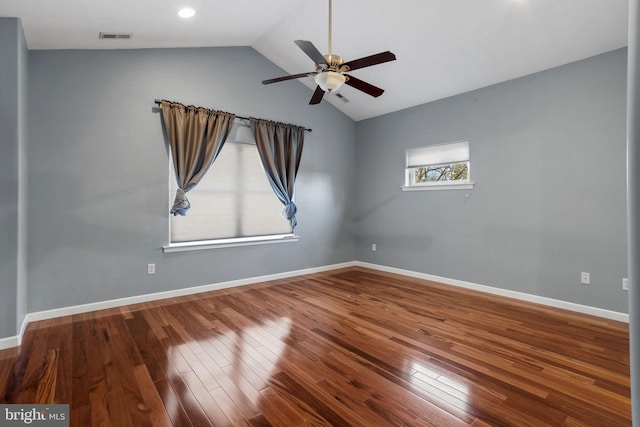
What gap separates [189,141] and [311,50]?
224 cm

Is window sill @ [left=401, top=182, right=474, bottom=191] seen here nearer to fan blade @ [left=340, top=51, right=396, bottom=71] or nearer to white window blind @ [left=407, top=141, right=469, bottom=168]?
white window blind @ [left=407, top=141, right=469, bottom=168]

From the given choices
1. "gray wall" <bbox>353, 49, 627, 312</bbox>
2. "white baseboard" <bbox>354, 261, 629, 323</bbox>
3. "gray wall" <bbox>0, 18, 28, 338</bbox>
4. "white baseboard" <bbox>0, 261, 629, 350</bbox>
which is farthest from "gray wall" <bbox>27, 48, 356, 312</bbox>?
"gray wall" <bbox>353, 49, 627, 312</bbox>

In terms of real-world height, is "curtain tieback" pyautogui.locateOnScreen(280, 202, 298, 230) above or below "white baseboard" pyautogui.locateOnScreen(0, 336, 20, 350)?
above

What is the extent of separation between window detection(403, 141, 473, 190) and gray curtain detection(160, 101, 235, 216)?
303 cm

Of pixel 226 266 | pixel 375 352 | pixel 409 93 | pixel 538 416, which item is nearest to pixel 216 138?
pixel 226 266

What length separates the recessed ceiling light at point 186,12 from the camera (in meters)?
3.22

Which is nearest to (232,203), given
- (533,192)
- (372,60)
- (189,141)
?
(189,141)

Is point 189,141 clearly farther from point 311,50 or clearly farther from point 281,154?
point 311,50

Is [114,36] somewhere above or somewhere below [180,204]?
above

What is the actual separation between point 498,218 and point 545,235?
0.56 meters

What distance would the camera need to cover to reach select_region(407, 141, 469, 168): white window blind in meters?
4.65

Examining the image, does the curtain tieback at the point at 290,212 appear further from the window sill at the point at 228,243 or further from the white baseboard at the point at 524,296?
the white baseboard at the point at 524,296

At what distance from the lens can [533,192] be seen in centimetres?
395

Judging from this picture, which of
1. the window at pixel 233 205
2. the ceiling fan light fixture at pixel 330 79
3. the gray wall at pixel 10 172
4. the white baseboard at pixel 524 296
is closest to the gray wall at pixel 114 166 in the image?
the window at pixel 233 205
